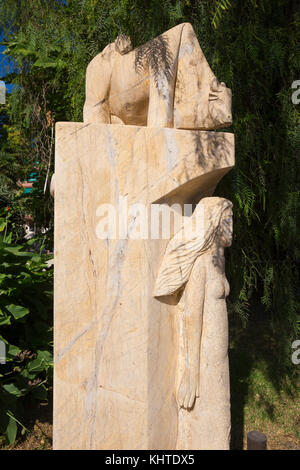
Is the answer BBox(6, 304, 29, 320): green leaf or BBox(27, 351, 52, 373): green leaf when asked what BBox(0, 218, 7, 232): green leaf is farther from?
BBox(27, 351, 52, 373): green leaf

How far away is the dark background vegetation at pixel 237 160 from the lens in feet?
9.84

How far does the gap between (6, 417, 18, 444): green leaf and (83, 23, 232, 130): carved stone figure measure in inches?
85.4

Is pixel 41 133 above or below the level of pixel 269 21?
below

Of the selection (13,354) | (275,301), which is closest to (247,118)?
(275,301)

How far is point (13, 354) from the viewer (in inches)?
112

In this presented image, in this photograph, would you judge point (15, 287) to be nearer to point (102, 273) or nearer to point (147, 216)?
point (102, 273)

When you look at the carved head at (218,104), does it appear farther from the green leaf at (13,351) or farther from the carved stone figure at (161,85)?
the green leaf at (13,351)

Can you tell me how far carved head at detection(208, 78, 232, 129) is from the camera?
2.20 m

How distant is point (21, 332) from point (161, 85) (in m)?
2.33

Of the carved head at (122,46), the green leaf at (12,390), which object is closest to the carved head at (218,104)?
the carved head at (122,46)

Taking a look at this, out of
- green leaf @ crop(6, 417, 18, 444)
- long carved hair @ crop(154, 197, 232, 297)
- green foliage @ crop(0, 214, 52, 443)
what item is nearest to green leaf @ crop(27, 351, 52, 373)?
green foliage @ crop(0, 214, 52, 443)
